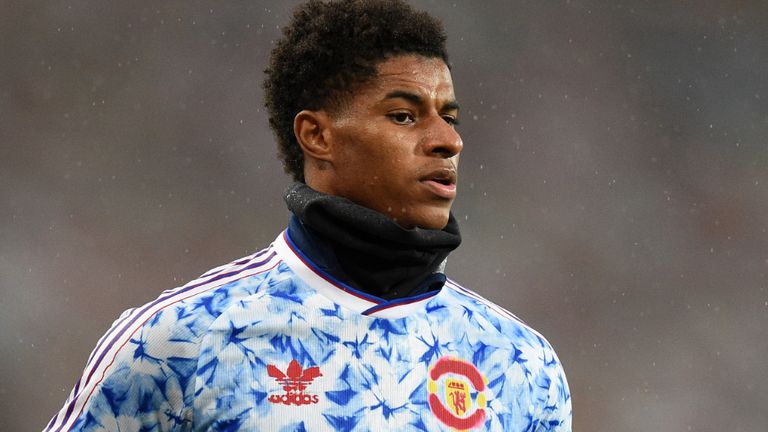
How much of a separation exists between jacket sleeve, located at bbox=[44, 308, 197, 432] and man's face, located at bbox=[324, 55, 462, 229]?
516mm

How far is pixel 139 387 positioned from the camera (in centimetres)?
227

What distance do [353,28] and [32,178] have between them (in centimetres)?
519

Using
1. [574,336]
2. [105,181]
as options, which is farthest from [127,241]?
[574,336]

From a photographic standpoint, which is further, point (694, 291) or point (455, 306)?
point (694, 291)

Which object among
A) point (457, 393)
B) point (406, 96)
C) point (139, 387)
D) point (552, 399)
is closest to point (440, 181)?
point (406, 96)

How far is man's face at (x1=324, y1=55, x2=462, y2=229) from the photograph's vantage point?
2.45 metres

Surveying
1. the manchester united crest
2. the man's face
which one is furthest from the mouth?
the manchester united crest

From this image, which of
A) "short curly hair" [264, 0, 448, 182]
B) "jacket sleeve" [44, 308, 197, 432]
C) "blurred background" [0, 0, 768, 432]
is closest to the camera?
"jacket sleeve" [44, 308, 197, 432]

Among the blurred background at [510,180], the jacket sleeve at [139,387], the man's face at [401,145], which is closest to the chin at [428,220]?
the man's face at [401,145]

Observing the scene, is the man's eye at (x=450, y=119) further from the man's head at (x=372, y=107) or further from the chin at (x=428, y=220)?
the chin at (x=428, y=220)

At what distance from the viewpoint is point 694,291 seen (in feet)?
24.9

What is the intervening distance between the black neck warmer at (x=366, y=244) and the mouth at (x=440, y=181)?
0.29ft

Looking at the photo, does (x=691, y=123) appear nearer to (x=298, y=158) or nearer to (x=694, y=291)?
(x=694, y=291)

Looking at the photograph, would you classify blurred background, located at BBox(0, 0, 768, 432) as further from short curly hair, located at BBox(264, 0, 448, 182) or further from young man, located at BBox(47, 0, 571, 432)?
young man, located at BBox(47, 0, 571, 432)
